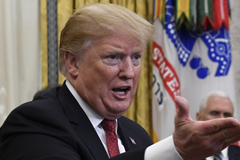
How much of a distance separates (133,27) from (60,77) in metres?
2.40

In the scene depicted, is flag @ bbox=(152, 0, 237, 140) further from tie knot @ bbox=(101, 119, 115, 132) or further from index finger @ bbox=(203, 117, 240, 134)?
index finger @ bbox=(203, 117, 240, 134)

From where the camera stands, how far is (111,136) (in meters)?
1.92

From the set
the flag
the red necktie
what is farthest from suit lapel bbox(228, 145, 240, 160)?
the red necktie

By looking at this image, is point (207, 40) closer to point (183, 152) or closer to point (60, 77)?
point (60, 77)

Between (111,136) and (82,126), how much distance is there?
0.16 metres

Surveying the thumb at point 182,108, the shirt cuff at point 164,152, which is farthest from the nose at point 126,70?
the thumb at point 182,108

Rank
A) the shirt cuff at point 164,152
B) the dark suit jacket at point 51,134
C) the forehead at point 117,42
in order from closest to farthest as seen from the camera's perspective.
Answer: the shirt cuff at point 164,152, the dark suit jacket at point 51,134, the forehead at point 117,42

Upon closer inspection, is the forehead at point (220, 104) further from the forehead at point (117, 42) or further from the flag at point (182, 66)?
the forehead at point (117, 42)

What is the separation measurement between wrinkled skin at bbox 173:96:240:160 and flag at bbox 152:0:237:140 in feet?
10.5

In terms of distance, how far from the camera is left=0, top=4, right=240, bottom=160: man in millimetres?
1635

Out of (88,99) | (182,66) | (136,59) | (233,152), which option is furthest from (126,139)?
(182,66)

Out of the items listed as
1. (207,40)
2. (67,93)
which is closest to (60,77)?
(207,40)

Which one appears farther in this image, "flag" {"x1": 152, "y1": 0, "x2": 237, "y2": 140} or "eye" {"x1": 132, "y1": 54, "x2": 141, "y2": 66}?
"flag" {"x1": 152, "y1": 0, "x2": 237, "y2": 140}

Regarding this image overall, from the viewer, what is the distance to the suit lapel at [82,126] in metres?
1.76
